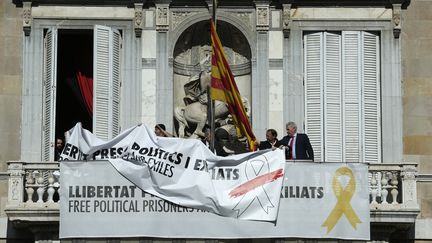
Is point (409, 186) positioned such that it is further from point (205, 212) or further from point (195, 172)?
point (195, 172)

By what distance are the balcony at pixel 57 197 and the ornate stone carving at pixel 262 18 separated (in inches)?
167

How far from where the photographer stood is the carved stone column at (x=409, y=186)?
1475 inches

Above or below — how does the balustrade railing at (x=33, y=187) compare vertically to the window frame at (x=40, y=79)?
below

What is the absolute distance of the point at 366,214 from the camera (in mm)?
36719

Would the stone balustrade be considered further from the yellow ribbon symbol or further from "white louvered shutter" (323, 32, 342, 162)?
"white louvered shutter" (323, 32, 342, 162)

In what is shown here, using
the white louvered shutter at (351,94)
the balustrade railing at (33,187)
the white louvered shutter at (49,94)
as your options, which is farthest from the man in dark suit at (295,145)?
the white louvered shutter at (49,94)

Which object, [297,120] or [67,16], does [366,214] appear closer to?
[297,120]

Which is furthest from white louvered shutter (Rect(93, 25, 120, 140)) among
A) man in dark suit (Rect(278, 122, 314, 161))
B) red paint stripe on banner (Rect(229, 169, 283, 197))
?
man in dark suit (Rect(278, 122, 314, 161))

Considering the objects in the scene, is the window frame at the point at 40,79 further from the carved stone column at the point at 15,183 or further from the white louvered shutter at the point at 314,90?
the white louvered shutter at the point at 314,90

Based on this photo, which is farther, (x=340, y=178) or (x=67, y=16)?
(x=67, y=16)

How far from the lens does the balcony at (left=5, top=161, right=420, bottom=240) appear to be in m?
37.3

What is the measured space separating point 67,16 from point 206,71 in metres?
3.49

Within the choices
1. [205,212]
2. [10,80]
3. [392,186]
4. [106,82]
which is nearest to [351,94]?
[392,186]

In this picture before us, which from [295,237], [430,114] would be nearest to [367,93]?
[430,114]
